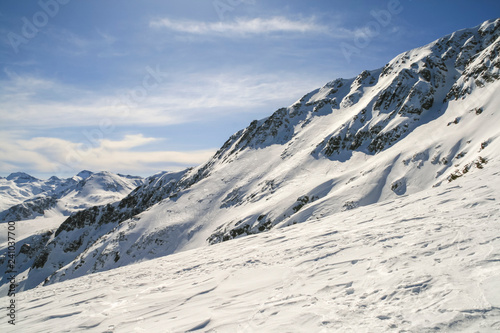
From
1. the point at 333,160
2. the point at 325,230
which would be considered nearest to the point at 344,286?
the point at 325,230

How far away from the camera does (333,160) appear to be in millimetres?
62156

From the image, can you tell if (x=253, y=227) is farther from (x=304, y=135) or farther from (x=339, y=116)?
(x=339, y=116)

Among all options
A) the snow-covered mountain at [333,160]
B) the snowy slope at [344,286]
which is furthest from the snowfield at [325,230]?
the snow-covered mountain at [333,160]

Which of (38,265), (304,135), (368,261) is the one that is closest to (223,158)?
(304,135)

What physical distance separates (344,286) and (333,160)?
193 ft

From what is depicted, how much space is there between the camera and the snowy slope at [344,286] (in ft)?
15.2

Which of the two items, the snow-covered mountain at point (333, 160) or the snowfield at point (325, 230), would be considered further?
the snow-covered mountain at point (333, 160)

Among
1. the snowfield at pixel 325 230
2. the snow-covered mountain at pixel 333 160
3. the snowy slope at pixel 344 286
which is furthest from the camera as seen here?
the snow-covered mountain at pixel 333 160

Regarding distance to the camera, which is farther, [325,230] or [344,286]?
[325,230]

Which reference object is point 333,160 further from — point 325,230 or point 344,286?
point 344,286

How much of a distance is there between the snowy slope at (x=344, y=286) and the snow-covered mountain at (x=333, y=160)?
3.01 m

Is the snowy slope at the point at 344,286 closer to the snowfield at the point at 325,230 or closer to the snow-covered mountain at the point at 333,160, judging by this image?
the snowfield at the point at 325,230

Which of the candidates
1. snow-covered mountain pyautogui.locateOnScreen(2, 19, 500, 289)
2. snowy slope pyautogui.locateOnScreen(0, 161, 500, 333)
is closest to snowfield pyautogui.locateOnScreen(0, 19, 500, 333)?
snowy slope pyautogui.locateOnScreen(0, 161, 500, 333)

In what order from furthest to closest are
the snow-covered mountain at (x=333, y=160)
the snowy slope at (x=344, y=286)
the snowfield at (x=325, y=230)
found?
the snow-covered mountain at (x=333, y=160) < the snowfield at (x=325, y=230) < the snowy slope at (x=344, y=286)
